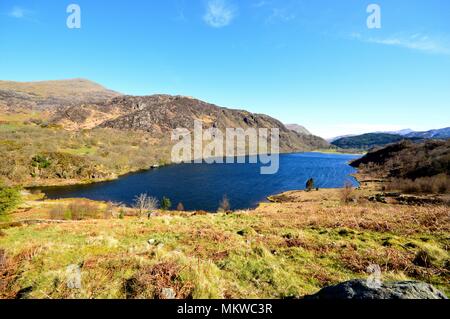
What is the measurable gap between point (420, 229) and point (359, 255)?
20.0ft

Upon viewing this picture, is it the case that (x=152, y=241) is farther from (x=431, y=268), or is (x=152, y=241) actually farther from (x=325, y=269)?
(x=431, y=268)

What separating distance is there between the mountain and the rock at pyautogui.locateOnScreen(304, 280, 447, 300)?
106979 millimetres

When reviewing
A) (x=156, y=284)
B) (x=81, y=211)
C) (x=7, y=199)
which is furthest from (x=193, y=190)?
(x=156, y=284)

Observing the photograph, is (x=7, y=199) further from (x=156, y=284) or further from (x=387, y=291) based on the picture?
(x=387, y=291)

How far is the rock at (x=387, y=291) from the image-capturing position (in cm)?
467

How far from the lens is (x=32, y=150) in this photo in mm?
124000

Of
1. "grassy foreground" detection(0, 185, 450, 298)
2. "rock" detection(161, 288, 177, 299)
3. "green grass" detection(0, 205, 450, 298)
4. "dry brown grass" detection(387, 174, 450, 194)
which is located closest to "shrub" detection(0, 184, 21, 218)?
"grassy foreground" detection(0, 185, 450, 298)

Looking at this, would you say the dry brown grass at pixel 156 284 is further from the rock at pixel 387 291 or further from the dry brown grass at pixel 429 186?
the dry brown grass at pixel 429 186

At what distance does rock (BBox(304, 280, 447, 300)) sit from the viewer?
→ 4.67m

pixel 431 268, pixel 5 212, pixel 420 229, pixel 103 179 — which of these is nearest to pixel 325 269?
pixel 431 268

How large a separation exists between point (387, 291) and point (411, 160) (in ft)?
508

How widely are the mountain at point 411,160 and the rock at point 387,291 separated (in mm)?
106979

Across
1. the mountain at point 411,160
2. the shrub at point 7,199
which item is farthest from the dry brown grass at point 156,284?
the mountain at point 411,160
